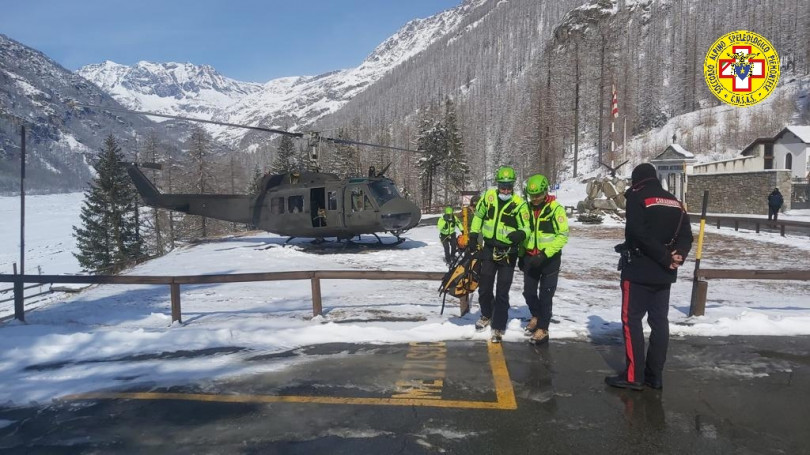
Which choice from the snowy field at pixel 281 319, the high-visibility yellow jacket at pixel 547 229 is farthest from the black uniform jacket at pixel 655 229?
the snowy field at pixel 281 319

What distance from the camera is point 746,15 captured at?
9919 centimetres

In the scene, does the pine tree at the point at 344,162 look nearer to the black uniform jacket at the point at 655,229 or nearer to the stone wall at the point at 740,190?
the stone wall at the point at 740,190

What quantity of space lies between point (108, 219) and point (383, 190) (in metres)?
31.0

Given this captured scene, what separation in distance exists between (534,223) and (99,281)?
6.91 metres

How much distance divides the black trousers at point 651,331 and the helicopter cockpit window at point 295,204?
14329mm

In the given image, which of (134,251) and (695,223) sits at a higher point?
(695,223)

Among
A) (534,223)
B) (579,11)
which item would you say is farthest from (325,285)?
(579,11)

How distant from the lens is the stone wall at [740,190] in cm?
3172

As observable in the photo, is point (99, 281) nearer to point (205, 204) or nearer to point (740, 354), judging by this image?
point (740, 354)

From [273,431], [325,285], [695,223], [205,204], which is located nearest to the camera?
[273,431]

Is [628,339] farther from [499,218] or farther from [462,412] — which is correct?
[499,218]

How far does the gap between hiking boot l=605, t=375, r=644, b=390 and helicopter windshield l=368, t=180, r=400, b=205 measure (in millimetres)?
12331

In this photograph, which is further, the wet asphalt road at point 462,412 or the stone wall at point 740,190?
the stone wall at point 740,190

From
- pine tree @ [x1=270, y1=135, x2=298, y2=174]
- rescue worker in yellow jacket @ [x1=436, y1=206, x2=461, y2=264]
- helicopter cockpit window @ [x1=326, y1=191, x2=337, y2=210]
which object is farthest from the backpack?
pine tree @ [x1=270, y1=135, x2=298, y2=174]
